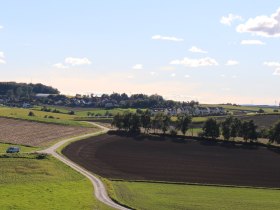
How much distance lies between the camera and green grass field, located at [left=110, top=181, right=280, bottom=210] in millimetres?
Answer: 59938

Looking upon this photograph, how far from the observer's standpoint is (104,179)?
77.1 meters

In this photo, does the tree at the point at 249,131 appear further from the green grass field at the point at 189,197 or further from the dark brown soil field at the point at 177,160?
the green grass field at the point at 189,197

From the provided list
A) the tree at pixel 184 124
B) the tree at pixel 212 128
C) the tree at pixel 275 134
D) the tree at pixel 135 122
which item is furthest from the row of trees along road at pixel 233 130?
the tree at pixel 135 122

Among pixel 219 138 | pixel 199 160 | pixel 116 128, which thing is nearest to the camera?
pixel 199 160

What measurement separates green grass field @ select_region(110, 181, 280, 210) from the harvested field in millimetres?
57680

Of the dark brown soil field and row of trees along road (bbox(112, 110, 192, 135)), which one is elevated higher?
row of trees along road (bbox(112, 110, 192, 135))

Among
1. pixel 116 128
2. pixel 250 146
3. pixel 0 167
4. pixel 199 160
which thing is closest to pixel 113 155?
pixel 199 160

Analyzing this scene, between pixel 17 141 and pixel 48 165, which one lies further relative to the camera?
pixel 17 141

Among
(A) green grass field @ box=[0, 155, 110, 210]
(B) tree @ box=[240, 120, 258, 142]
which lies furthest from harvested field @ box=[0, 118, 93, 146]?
(B) tree @ box=[240, 120, 258, 142]

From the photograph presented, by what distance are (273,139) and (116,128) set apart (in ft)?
208

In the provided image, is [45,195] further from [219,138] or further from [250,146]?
[219,138]

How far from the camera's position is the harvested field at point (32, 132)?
433 ft

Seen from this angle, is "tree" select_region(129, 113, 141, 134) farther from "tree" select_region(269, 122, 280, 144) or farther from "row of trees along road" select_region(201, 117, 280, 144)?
"tree" select_region(269, 122, 280, 144)

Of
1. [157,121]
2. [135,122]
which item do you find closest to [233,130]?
[157,121]
